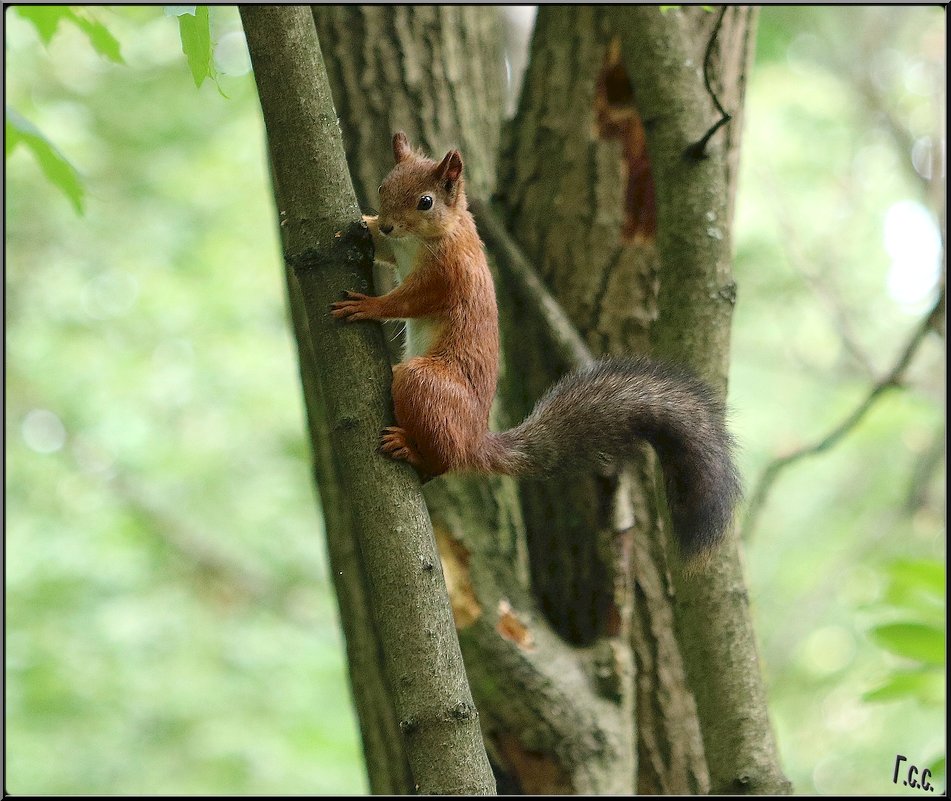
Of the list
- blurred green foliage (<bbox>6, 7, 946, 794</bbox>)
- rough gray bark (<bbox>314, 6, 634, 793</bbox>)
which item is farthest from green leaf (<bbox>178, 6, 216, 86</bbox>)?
blurred green foliage (<bbox>6, 7, 946, 794</bbox>)

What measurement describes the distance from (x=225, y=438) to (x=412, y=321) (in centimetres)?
410

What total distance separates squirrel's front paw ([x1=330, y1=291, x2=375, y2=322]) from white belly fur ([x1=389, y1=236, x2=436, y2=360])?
0.54 meters

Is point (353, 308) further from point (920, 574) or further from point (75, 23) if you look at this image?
point (920, 574)

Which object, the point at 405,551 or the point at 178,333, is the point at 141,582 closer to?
the point at 178,333

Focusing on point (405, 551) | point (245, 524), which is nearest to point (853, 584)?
point (245, 524)

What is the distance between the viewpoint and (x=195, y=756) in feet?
16.9

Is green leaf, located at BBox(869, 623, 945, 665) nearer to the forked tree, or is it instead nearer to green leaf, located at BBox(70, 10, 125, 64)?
the forked tree

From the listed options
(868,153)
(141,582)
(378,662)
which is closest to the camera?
(378,662)

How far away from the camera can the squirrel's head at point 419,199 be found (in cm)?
207

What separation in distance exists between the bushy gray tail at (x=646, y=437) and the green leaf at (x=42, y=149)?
1.10 metres

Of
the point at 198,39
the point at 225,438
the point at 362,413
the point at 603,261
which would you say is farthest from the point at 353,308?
the point at 225,438

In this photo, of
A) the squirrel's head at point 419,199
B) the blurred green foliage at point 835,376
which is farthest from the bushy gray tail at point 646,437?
the blurred green foliage at point 835,376

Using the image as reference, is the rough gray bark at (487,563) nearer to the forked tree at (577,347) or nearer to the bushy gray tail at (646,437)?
the forked tree at (577,347)

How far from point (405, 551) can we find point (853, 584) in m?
5.53
